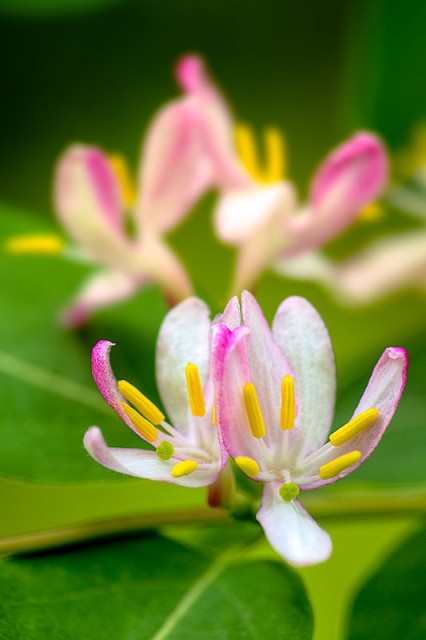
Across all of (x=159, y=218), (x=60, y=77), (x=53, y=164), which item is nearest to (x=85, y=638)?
(x=159, y=218)

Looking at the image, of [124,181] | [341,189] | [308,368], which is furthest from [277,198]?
[308,368]

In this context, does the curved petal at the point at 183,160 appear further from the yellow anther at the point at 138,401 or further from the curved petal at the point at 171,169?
the yellow anther at the point at 138,401

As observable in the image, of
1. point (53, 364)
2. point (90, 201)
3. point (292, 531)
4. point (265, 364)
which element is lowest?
point (292, 531)

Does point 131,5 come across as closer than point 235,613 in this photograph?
No

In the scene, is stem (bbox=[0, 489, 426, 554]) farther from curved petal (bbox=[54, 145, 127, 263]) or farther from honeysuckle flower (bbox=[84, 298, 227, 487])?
curved petal (bbox=[54, 145, 127, 263])

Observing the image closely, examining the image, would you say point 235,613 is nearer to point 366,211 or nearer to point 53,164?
point 366,211

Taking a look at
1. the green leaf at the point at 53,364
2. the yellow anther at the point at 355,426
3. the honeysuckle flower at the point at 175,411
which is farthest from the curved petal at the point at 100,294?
the yellow anther at the point at 355,426

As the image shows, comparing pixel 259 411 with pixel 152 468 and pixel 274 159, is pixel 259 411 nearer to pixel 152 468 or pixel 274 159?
pixel 152 468
